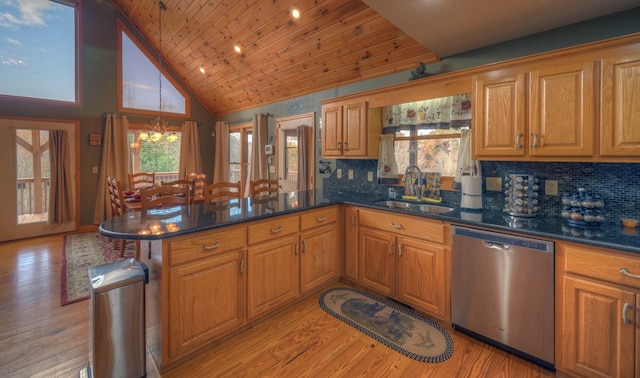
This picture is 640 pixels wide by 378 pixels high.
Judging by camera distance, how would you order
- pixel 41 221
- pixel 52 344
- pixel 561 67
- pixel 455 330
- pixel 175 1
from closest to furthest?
pixel 561 67 < pixel 52 344 < pixel 455 330 < pixel 175 1 < pixel 41 221

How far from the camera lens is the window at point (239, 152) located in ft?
19.7

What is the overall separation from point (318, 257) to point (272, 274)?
57 cm

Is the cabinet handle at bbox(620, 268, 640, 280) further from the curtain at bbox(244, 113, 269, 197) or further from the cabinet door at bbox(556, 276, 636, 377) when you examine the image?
the curtain at bbox(244, 113, 269, 197)

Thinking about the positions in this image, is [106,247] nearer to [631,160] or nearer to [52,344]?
[52,344]

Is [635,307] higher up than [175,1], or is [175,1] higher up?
[175,1]

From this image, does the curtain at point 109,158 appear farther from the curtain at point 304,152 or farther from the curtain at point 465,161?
the curtain at point 465,161

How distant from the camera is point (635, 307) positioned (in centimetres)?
146

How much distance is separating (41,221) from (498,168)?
695 cm

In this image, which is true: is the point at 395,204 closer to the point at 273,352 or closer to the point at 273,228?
the point at 273,228

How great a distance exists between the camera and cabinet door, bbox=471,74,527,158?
207 centimetres

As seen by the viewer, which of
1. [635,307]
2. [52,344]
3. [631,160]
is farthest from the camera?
[52,344]

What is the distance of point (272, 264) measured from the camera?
7.71 feet

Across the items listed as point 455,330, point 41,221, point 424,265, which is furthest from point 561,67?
point 41,221

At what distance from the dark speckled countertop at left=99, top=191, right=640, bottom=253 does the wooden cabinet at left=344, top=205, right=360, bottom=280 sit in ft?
0.71
